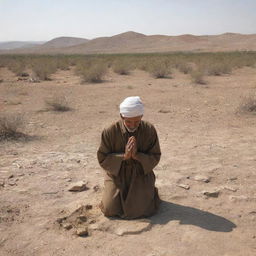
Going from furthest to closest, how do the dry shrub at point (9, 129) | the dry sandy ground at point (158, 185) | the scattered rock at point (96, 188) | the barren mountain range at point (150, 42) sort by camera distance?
the barren mountain range at point (150, 42) < the dry shrub at point (9, 129) < the scattered rock at point (96, 188) < the dry sandy ground at point (158, 185)

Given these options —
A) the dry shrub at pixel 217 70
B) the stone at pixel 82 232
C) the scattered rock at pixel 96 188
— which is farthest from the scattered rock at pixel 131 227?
the dry shrub at pixel 217 70

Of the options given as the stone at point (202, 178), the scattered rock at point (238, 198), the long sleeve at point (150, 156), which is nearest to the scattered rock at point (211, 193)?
the scattered rock at point (238, 198)

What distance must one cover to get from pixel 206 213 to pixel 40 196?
1.89 m

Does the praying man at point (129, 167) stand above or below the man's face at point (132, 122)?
below

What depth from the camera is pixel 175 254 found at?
3.16m

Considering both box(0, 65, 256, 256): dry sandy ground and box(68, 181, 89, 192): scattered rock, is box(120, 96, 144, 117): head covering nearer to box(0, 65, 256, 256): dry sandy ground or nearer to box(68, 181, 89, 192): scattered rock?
box(0, 65, 256, 256): dry sandy ground

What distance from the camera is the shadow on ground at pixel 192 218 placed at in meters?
3.60

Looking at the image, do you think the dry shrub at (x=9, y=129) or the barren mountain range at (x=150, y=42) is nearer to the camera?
the dry shrub at (x=9, y=129)

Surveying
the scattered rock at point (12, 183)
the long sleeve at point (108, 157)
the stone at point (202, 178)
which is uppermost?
the long sleeve at point (108, 157)

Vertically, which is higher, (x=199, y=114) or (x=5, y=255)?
(x=199, y=114)

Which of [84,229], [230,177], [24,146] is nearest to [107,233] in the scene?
[84,229]

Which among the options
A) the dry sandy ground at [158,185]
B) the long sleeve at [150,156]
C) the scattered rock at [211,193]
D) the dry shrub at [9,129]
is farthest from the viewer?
the dry shrub at [9,129]

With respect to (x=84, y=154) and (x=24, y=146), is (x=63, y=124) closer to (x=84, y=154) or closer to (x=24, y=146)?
(x=24, y=146)

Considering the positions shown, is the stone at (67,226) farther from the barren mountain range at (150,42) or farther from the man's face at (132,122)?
the barren mountain range at (150,42)
